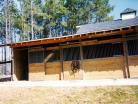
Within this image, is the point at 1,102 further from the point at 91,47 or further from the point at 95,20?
the point at 95,20

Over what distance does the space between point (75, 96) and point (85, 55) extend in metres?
5.83

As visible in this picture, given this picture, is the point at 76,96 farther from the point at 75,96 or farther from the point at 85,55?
the point at 85,55

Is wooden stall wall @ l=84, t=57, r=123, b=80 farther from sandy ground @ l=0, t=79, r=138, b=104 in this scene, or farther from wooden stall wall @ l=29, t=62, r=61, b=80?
sandy ground @ l=0, t=79, r=138, b=104

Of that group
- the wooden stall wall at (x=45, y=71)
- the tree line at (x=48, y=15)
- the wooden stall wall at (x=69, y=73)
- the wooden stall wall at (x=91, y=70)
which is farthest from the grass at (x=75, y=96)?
the tree line at (x=48, y=15)

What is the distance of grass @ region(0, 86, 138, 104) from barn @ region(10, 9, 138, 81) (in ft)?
14.1

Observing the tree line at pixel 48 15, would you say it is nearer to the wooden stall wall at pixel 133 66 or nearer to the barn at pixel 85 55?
the barn at pixel 85 55

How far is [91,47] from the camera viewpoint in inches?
547

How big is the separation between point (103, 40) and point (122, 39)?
106 cm

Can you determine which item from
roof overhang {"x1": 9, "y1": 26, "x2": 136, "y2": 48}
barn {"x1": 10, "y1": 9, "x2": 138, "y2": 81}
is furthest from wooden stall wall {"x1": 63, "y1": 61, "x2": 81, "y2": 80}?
roof overhang {"x1": 9, "y1": 26, "x2": 136, "y2": 48}

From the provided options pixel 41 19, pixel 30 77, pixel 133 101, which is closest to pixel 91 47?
pixel 30 77

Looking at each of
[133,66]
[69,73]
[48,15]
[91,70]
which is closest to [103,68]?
[91,70]

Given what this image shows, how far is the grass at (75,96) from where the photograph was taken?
7755mm

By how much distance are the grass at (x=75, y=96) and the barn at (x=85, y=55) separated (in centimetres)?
430

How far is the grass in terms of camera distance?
25.4 feet
